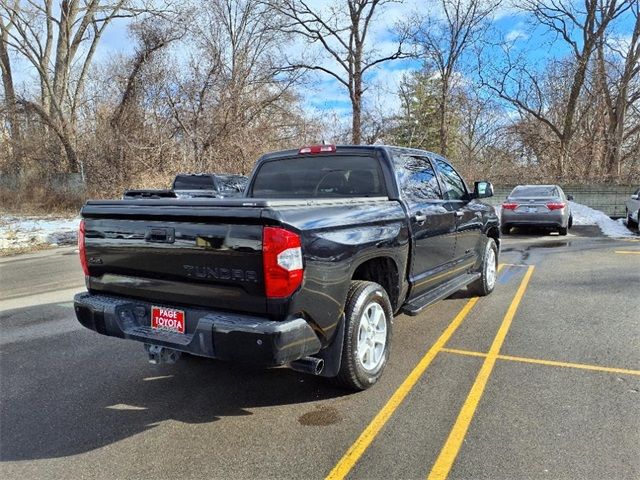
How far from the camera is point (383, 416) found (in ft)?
11.2

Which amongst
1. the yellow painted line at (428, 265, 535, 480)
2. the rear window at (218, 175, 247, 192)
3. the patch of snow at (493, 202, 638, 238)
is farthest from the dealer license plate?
the patch of snow at (493, 202, 638, 238)

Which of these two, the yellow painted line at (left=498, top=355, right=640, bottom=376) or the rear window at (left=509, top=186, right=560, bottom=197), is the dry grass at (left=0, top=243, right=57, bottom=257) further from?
the rear window at (left=509, top=186, right=560, bottom=197)

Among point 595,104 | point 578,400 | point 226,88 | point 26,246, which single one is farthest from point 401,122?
point 578,400

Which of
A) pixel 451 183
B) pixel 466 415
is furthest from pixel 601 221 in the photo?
pixel 466 415

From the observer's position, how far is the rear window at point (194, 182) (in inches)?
547

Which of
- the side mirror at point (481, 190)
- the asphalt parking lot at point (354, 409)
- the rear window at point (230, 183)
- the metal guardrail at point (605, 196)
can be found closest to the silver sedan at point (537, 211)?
the rear window at point (230, 183)

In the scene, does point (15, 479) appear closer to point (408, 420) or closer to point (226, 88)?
point (408, 420)

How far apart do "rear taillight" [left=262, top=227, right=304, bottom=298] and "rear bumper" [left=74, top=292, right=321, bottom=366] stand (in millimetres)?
219

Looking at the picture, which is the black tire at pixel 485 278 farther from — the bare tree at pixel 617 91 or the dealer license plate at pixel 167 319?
the bare tree at pixel 617 91

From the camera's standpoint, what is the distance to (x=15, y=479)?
109 inches

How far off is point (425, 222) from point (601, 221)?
1717 cm

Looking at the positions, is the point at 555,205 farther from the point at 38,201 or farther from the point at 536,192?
the point at 38,201

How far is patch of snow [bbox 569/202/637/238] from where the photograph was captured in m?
15.2

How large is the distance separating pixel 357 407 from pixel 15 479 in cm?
216
